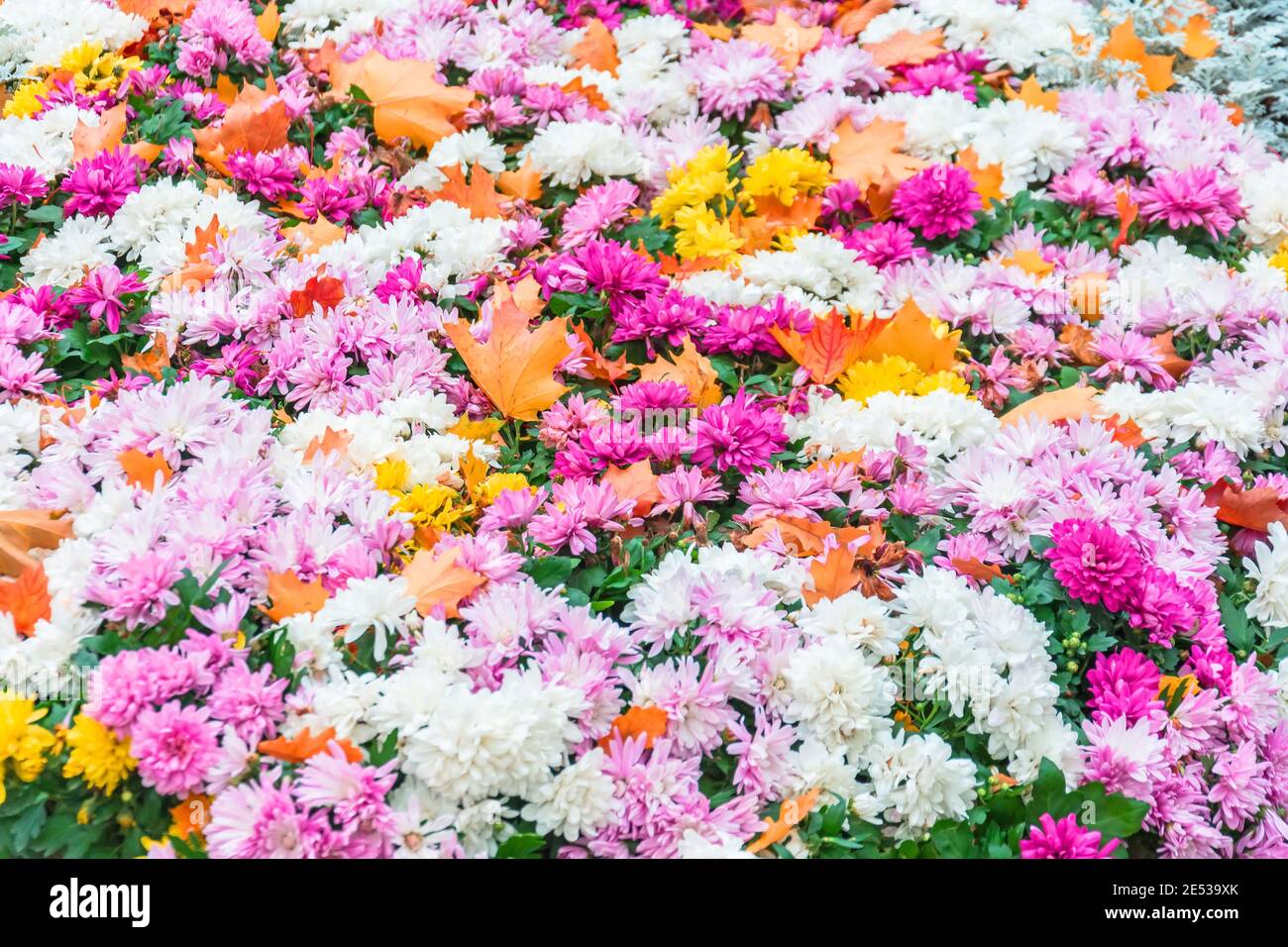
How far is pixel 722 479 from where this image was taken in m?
2.53

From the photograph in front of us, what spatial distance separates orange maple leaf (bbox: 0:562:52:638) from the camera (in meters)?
2.01

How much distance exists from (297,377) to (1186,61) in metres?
3.26

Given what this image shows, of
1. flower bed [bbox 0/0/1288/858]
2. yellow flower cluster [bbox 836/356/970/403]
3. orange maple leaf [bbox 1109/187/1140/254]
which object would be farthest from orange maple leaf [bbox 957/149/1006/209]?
yellow flower cluster [bbox 836/356/970/403]

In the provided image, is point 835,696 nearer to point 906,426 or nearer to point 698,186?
point 906,426

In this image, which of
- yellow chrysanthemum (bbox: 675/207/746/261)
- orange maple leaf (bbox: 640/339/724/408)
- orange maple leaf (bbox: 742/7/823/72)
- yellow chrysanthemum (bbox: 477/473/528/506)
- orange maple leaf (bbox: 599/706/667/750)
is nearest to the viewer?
orange maple leaf (bbox: 599/706/667/750)

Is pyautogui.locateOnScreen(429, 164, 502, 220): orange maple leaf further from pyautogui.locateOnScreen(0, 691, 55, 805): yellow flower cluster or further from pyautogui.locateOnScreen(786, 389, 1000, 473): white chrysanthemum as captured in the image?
pyautogui.locateOnScreen(0, 691, 55, 805): yellow flower cluster

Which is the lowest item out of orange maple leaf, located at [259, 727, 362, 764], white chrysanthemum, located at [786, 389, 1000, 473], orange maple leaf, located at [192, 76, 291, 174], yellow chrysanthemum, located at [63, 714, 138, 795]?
yellow chrysanthemum, located at [63, 714, 138, 795]

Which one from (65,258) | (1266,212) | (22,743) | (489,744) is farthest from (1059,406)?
(65,258)

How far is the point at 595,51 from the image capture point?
3959 mm

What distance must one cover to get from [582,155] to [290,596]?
1.72 meters

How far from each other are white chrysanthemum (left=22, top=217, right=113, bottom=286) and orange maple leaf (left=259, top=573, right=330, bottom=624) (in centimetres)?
129

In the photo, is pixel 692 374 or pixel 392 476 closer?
pixel 392 476

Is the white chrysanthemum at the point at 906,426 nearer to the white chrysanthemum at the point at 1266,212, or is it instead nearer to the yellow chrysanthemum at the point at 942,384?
the yellow chrysanthemum at the point at 942,384
